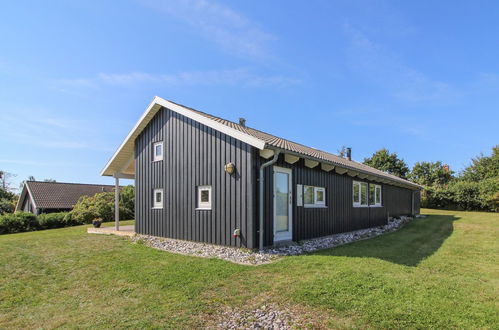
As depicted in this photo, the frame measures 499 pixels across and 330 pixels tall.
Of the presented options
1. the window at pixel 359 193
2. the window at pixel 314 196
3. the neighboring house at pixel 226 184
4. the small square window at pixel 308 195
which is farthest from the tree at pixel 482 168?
the small square window at pixel 308 195

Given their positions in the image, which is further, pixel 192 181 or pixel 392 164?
pixel 392 164

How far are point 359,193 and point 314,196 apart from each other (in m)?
4.35

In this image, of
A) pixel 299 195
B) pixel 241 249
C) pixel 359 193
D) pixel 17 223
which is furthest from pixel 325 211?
pixel 17 223

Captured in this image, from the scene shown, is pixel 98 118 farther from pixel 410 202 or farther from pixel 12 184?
pixel 12 184

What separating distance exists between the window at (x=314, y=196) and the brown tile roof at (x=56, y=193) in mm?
22777

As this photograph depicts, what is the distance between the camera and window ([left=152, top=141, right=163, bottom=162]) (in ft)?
34.9

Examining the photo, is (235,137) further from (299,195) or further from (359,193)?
(359,193)

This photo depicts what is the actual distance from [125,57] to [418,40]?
38.0ft

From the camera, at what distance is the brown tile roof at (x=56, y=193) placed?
86.6ft

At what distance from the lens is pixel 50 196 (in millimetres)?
27344

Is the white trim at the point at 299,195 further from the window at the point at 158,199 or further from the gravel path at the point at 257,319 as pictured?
the gravel path at the point at 257,319

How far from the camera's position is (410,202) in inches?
853

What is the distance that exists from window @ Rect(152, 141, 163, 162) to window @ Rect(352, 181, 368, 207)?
8379 mm

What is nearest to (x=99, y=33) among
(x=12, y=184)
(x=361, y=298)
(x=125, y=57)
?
(x=125, y=57)
